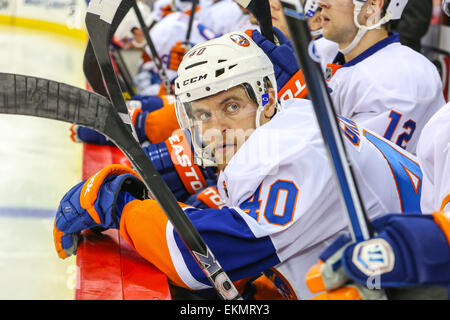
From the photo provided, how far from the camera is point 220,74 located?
4.23 ft

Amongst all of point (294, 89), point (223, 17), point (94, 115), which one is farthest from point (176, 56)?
point (94, 115)

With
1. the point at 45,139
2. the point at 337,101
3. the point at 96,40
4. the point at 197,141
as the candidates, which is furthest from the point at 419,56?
the point at 45,139

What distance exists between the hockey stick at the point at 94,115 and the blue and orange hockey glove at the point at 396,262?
Result: 0.97ft

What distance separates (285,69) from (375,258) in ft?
3.59

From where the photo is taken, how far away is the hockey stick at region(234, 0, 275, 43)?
1.49 meters

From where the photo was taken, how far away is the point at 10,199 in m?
2.73

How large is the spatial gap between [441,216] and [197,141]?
0.76 metres

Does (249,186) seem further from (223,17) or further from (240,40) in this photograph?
(223,17)

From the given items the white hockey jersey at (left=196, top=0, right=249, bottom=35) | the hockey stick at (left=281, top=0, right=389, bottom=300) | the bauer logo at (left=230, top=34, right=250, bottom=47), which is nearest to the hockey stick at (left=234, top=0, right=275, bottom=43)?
the bauer logo at (left=230, top=34, right=250, bottom=47)

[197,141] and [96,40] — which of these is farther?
[197,141]

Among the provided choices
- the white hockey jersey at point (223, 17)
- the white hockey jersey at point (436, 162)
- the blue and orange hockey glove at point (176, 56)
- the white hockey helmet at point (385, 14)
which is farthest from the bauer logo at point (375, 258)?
the white hockey jersey at point (223, 17)

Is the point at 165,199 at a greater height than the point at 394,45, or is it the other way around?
the point at 394,45
